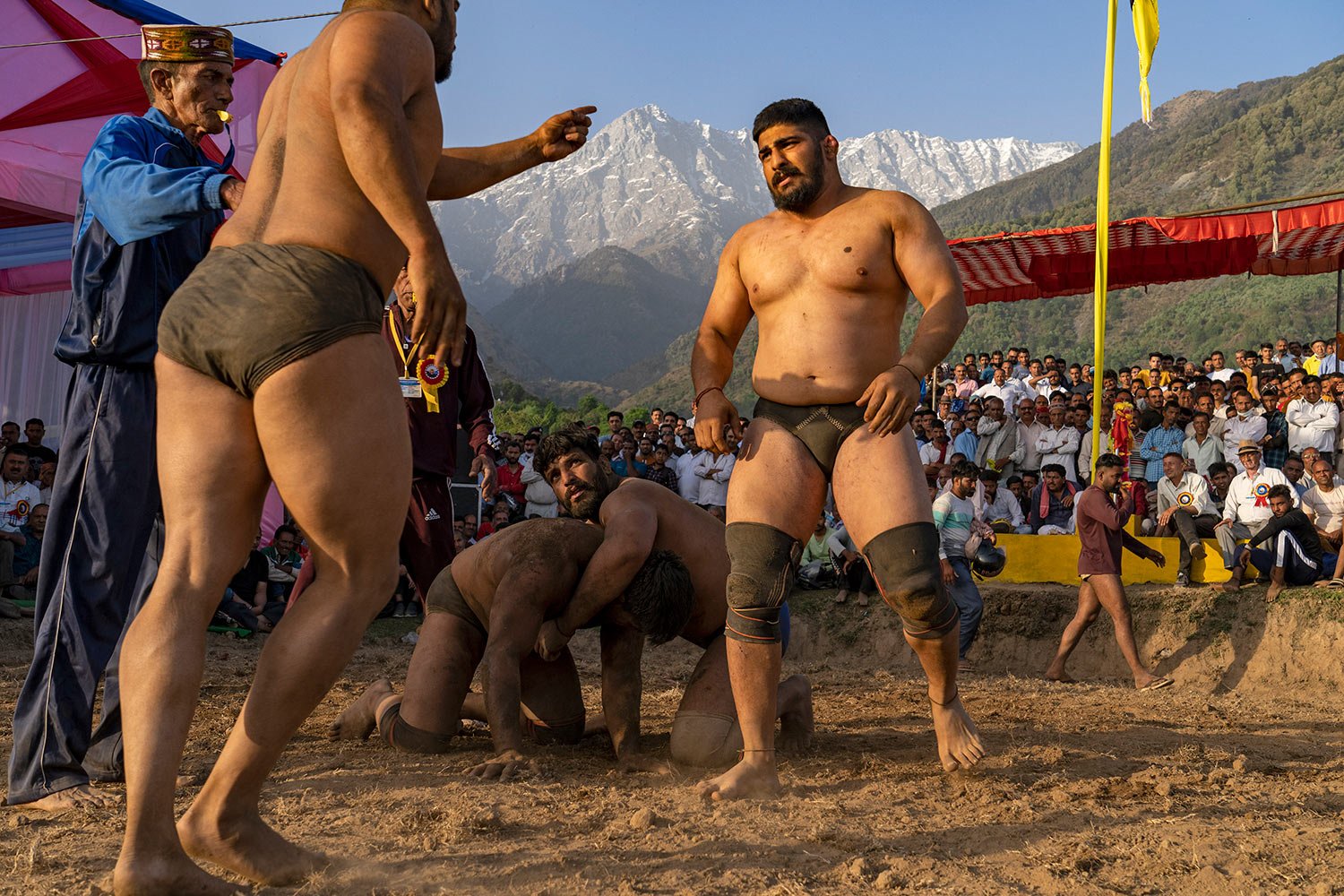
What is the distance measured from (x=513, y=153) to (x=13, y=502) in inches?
313

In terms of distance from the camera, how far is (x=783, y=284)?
3.82 meters

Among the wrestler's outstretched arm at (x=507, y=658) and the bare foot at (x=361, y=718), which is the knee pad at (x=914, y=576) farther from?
the bare foot at (x=361, y=718)

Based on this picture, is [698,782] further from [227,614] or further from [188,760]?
Answer: [227,614]

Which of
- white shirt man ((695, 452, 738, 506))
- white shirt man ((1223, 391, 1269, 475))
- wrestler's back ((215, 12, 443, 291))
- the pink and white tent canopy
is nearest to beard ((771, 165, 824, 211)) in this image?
wrestler's back ((215, 12, 443, 291))

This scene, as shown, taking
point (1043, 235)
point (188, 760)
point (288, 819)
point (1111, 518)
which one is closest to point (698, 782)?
point (288, 819)

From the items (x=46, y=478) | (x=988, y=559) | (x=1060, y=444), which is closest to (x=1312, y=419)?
(x=1060, y=444)

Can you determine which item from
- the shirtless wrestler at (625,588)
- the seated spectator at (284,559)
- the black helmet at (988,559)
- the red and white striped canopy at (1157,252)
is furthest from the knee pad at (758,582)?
the red and white striped canopy at (1157,252)

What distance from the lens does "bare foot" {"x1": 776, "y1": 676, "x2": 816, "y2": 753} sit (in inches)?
164

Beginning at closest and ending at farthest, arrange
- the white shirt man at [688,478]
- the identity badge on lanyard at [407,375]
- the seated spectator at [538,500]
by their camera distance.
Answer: the identity badge on lanyard at [407,375]
the seated spectator at [538,500]
the white shirt man at [688,478]

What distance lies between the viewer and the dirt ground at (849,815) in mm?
2467

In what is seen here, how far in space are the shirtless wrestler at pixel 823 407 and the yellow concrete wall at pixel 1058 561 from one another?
6224 mm

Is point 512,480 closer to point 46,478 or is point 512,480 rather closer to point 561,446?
point 46,478

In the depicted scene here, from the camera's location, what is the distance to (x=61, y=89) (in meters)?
9.62

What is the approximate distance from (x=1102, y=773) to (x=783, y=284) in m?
1.91
